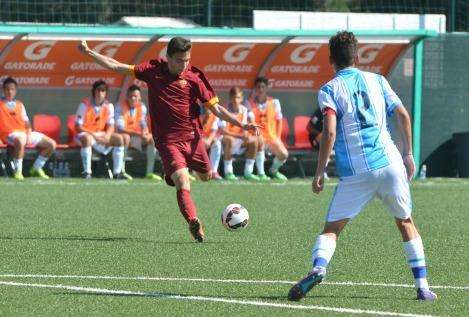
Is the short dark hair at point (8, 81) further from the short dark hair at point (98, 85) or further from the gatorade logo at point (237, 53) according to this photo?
the gatorade logo at point (237, 53)

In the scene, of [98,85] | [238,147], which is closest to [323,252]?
[98,85]

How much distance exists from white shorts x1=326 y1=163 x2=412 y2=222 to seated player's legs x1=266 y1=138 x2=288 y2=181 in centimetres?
1292

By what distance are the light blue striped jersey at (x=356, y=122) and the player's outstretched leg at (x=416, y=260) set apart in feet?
1.45

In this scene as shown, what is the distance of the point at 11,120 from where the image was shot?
1959cm

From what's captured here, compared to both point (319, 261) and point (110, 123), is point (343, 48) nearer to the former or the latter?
point (319, 261)

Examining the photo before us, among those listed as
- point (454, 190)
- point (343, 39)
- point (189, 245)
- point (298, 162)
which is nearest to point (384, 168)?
point (343, 39)

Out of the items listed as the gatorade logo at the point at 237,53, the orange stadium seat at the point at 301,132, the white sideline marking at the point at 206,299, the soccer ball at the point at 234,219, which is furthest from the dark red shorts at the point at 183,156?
the orange stadium seat at the point at 301,132

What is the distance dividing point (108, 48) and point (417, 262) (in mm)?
13497

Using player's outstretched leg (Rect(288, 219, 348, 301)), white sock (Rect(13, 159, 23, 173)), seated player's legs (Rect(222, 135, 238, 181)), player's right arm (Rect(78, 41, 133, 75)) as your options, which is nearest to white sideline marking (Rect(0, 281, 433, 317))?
player's outstretched leg (Rect(288, 219, 348, 301))

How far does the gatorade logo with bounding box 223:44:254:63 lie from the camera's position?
21344mm

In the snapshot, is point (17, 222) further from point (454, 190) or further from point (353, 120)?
point (454, 190)

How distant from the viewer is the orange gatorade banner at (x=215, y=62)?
804 inches

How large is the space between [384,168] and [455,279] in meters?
1.52

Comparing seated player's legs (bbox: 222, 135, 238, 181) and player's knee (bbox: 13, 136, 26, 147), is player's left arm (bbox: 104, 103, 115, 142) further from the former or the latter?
seated player's legs (bbox: 222, 135, 238, 181)
